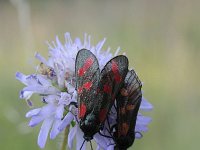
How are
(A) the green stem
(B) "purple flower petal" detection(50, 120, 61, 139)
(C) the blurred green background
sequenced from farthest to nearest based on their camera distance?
1. (C) the blurred green background
2. (A) the green stem
3. (B) "purple flower petal" detection(50, 120, 61, 139)

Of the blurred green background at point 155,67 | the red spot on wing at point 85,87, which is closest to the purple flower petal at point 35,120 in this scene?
the red spot on wing at point 85,87

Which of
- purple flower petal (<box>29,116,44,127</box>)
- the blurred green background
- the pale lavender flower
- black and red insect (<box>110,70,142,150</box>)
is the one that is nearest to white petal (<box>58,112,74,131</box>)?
the pale lavender flower

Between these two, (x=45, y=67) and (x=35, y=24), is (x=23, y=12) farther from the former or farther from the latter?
(x=35, y=24)

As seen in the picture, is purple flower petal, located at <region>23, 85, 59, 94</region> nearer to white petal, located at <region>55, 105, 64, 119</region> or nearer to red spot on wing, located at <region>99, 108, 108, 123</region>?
white petal, located at <region>55, 105, 64, 119</region>

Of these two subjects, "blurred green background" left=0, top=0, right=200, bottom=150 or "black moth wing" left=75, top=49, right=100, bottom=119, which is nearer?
"black moth wing" left=75, top=49, right=100, bottom=119

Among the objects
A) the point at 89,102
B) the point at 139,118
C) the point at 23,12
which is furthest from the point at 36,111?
the point at 23,12

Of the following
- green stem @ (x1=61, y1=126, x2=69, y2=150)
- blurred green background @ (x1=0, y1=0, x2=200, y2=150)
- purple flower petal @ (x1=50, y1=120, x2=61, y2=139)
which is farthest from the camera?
blurred green background @ (x1=0, y1=0, x2=200, y2=150)

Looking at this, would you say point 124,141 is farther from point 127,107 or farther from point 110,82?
point 110,82
